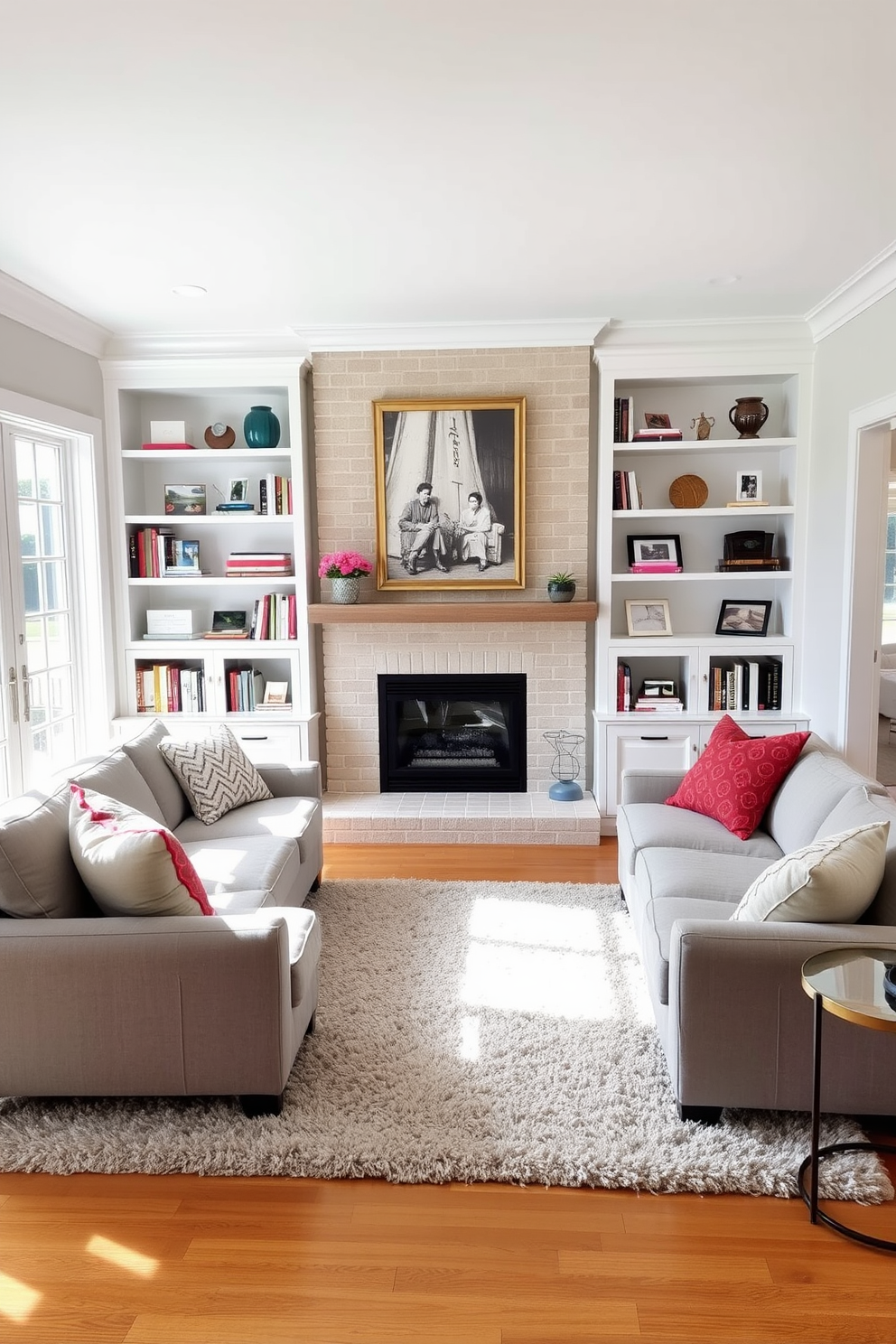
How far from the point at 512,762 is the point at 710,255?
2808 mm

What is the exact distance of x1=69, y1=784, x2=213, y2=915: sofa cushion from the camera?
2.47 metres

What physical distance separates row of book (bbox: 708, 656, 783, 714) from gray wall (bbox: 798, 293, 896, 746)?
0.50ft

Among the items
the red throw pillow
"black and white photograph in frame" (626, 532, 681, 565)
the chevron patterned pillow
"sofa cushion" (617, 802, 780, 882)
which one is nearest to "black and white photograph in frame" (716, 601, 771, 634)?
"black and white photograph in frame" (626, 532, 681, 565)

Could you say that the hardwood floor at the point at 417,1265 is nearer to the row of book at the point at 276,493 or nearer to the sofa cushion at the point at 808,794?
the sofa cushion at the point at 808,794

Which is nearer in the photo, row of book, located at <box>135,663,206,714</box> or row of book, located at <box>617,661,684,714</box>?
row of book, located at <box>617,661,684,714</box>

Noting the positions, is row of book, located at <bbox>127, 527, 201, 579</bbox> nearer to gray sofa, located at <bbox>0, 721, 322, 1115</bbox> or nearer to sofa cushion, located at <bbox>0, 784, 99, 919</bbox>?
sofa cushion, located at <bbox>0, 784, 99, 919</bbox>

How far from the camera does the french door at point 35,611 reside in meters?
4.09

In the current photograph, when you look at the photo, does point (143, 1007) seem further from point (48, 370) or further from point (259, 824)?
point (48, 370)

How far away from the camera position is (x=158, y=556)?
529cm

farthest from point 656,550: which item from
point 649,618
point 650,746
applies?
point 650,746

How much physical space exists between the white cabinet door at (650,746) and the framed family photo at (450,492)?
1003 mm

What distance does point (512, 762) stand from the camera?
212 inches

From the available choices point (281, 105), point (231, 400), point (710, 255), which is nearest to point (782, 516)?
point (710, 255)

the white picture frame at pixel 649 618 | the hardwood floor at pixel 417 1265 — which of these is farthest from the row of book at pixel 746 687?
the hardwood floor at pixel 417 1265
